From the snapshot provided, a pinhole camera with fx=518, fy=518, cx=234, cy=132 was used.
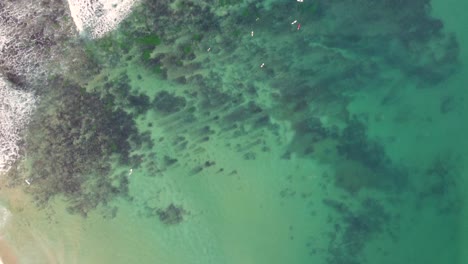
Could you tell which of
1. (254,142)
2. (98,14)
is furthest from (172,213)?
(98,14)

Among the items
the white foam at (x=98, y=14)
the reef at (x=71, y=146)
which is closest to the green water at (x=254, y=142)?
the reef at (x=71, y=146)

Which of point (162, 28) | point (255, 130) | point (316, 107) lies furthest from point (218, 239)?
point (162, 28)

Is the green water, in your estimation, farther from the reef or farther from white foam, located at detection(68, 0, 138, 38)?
white foam, located at detection(68, 0, 138, 38)

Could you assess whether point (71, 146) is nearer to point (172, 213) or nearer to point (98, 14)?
point (172, 213)

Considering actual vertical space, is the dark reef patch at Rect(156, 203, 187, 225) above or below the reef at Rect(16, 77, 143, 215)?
below

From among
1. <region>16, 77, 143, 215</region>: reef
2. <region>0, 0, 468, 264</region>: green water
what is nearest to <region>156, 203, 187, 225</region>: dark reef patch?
<region>0, 0, 468, 264</region>: green water

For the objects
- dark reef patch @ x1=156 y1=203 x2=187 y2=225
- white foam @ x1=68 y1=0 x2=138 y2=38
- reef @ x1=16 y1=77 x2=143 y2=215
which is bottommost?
dark reef patch @ x1=156 y1=203 x2=187 y2=225

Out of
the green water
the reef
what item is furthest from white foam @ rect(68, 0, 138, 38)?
the reef

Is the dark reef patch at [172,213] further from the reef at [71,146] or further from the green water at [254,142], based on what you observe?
the reef at [71,146]
